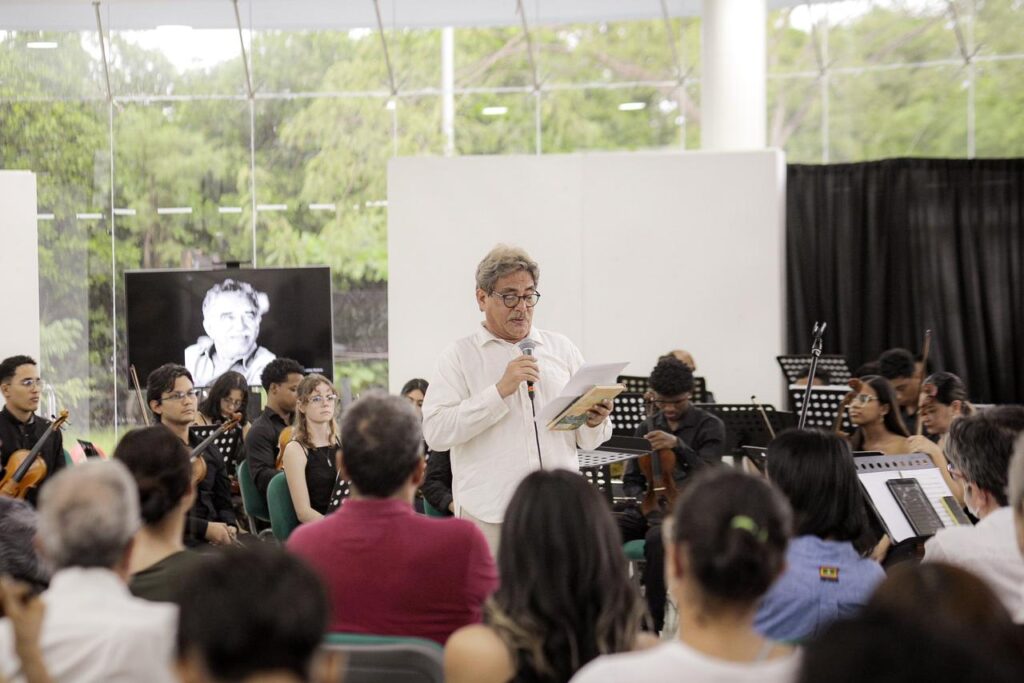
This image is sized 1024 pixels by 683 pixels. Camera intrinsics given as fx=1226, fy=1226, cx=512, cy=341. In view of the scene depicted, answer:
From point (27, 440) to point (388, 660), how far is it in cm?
479

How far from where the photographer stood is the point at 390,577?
2.58 meters

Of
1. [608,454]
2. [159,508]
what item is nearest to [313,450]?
[608,454]

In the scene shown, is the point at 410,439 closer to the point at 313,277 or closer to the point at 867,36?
the point at 313,277


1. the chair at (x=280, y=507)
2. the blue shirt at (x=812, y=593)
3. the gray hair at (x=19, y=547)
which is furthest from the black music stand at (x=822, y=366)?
the gray hair at (x=19, y=547)

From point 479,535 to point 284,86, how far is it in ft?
33.2

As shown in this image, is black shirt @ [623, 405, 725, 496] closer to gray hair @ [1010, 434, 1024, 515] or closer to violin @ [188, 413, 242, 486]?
violin @ [188, 413, 242, 486]

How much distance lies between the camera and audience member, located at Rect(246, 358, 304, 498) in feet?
18.8

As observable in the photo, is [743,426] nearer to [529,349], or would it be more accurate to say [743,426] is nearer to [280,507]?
[280,507]

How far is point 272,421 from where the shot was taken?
20.4 ft

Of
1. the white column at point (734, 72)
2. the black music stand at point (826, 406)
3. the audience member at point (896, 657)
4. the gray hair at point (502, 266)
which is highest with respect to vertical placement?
the white column at point (734, 72)

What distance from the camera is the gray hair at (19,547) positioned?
119 inches

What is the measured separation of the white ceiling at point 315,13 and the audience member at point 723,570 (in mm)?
10311

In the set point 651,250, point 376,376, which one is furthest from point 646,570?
point 376,376

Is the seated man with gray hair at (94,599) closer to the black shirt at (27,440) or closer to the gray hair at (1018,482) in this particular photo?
the gray hair at (1018,482)
